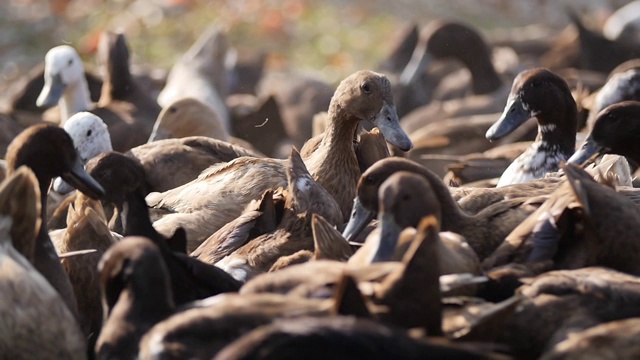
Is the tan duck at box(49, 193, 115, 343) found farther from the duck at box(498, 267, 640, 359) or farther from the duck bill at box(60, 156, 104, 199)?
the duck at box(498, 267, 640, 359)

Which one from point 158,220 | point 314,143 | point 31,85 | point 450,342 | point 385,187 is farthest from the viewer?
point 31,85

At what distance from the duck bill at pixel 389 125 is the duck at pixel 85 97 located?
12.0ft

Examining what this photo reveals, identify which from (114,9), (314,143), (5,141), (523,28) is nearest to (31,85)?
(5,141)

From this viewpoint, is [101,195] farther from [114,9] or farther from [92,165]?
[114,9]

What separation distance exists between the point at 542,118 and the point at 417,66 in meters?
7.21

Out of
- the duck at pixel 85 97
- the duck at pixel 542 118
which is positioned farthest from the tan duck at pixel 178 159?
the duck at pixel 85 97

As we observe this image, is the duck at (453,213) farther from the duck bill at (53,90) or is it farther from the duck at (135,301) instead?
the duck bill at (53,90)

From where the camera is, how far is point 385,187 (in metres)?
6.02

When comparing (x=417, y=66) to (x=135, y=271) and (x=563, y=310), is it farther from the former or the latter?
(x=135, y=271)

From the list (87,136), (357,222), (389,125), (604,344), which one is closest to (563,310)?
(604,344)

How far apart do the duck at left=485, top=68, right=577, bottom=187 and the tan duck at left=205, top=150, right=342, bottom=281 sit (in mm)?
1655

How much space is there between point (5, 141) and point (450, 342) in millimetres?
6661

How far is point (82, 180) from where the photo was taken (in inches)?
273

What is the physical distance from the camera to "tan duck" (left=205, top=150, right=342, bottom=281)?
22.8 ft
